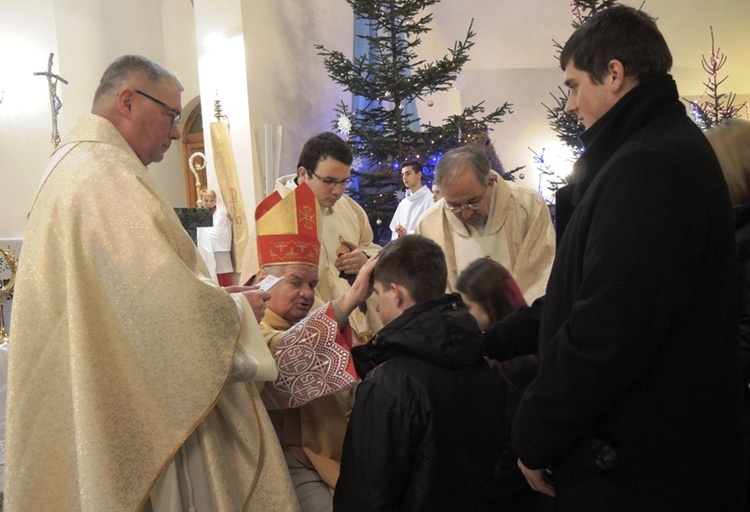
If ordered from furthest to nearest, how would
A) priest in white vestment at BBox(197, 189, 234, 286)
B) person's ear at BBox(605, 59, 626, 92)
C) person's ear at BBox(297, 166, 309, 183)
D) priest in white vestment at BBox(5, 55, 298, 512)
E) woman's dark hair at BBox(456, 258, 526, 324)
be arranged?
priest in white vestment at BBox(197, 189, 234, 286) < person's ear at BBox(297, 166, 309, 183) < woman's dark hair at BBox(456, 258, 526, 324) < priest in white vestment at BBox(5, 55, 298, 512) < person's ear at BBox(605, 59, 626, 92)

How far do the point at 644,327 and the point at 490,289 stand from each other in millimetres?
1005

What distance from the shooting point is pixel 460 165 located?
2.85 m

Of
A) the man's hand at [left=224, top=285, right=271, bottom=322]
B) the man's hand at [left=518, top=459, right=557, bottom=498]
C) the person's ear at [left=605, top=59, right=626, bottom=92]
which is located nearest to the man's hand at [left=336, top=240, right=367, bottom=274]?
the man's hand at [left=224, top=285, right=271, bottom=322]

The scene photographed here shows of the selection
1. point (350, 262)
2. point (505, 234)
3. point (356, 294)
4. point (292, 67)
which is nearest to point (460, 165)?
point (505, 234)

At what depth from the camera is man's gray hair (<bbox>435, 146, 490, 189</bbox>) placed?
9.34ft

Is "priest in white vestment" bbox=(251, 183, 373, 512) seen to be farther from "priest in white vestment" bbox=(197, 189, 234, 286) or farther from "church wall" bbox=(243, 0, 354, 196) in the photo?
"church wall" bbox=(243, 0, 354, 196)

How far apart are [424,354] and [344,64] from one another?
16.9 ft

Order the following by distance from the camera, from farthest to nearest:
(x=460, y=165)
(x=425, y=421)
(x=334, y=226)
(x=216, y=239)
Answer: (x=216, y=239) < (x=334, y=226) < (x=460, y=165) < (x=425, y=421)

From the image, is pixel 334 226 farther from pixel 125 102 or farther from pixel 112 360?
pixel 112 360

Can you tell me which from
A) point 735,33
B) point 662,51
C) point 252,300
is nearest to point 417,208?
point 252,300

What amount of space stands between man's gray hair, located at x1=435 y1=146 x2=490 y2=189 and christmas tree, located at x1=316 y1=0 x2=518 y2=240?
349 cm

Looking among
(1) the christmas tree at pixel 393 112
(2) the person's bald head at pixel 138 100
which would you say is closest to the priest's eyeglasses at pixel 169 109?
(2) the person's bald head at pixel 138 100

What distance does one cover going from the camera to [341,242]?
343cm

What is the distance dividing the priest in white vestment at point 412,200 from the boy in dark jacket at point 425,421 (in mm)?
4306
